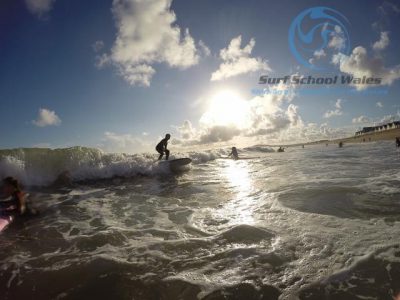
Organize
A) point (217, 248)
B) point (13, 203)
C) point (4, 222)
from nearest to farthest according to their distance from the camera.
Result: point (217, 248), point (4, 222), point (13, 203)

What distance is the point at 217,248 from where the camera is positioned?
506 centimetres

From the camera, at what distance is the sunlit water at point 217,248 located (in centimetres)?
378

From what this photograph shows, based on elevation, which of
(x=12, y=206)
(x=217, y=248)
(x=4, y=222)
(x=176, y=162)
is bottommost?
(x=217, y=248)

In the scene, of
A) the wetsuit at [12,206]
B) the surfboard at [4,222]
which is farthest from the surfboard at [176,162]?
the surfboard at [4,222]

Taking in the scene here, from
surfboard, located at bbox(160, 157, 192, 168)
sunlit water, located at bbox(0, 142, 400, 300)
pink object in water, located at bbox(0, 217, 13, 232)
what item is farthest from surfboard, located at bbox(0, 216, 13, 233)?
surfboard, located at bbox(160, 157, 192, 168)

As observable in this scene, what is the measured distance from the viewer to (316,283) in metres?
3.74

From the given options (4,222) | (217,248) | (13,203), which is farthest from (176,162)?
(217,248)

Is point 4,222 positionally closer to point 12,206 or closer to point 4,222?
point 4,222

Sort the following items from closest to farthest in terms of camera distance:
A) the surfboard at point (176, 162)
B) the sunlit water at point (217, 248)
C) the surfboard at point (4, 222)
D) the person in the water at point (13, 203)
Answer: the sunlit water at point (217, 248)
the surfboard at point (4, 222)
the person in the water at point (13, 203)
the surfboard at point (176, 162)

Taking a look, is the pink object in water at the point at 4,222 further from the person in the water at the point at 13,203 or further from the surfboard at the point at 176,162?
the surfboard at the point at 176,162

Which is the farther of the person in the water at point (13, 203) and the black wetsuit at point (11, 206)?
the person in the water at point (13, 203)

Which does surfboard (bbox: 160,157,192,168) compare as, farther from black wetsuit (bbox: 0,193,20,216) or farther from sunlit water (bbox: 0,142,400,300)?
black wetsuit (bbox: 0,193,20,216)

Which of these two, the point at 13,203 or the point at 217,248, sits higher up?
the point at 13,203

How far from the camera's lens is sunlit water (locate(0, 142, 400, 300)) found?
12.4 ft
